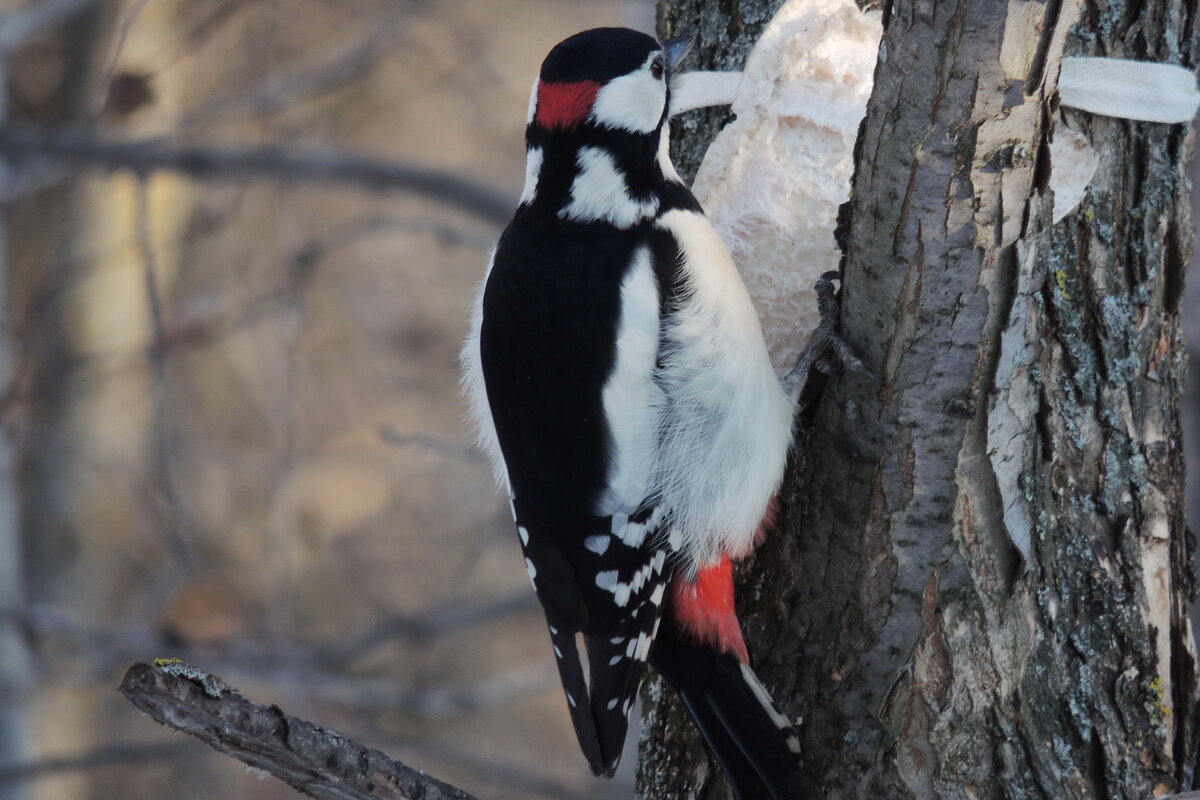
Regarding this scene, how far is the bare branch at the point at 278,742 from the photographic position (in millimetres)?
1276

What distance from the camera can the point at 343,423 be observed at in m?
7.79

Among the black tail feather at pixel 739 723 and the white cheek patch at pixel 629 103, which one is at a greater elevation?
the white cheek patch at pixel 629 103

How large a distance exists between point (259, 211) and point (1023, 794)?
6.17m

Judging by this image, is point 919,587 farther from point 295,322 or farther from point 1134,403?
point 295,322

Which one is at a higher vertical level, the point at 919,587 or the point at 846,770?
the point at 919,587

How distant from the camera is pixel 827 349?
5.61ft

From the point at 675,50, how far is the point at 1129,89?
750 mm

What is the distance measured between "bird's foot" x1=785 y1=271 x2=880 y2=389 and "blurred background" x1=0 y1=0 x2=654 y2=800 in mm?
1385

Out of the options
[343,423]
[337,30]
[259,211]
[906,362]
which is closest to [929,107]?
[906,362]

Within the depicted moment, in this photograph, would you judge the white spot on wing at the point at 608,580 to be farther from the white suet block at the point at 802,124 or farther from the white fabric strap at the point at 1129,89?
the white fabric strap at the point at 1129,89

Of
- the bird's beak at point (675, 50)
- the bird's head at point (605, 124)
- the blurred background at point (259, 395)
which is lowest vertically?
the blurred background at point (259, 395)

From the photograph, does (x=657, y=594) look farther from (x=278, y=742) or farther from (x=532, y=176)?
(x=532, y=176)

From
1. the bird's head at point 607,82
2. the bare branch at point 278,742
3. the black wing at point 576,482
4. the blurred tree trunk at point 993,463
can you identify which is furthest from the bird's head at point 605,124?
the bare branch at point 278,742

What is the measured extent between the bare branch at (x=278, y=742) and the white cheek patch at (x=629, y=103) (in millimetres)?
1131
